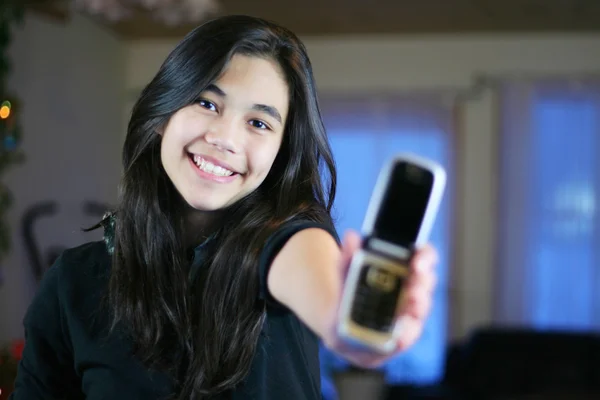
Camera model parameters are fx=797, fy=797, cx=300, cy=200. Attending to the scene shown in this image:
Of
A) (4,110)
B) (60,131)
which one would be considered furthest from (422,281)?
(60,131)

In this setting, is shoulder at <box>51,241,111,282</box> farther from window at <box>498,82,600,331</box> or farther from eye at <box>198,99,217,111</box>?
window at <box>498,82,600,331</box>

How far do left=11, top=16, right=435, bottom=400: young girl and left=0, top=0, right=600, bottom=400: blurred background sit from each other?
3495 millimetres

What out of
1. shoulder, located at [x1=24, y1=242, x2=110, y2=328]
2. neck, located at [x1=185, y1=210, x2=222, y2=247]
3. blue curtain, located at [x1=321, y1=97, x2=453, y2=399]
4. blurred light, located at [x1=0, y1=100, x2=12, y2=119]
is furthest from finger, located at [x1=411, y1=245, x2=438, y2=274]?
blue curtain, located at [x1=321, y1=97, x2=453, y2=399]

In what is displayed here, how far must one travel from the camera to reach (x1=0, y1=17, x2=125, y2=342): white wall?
3885mm

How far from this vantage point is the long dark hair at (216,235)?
0.75 metres

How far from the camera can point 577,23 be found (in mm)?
4742

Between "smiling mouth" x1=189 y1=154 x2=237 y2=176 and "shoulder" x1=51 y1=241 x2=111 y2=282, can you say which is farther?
"shoulder" x1=51 y1=241 x2=111 y2=282

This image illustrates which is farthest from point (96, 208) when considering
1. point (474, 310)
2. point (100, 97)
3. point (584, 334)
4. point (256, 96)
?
point (256, 96)

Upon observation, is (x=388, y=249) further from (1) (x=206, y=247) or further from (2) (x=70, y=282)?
(2) (x=70, y=282)

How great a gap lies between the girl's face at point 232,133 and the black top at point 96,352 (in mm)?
119

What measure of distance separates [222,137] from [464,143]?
451 centimetres

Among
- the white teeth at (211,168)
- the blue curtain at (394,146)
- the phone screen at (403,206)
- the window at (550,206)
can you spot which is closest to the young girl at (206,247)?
the white teeth at (211,168)

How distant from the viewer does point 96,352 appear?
852mm

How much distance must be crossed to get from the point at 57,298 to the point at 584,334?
4.35m
